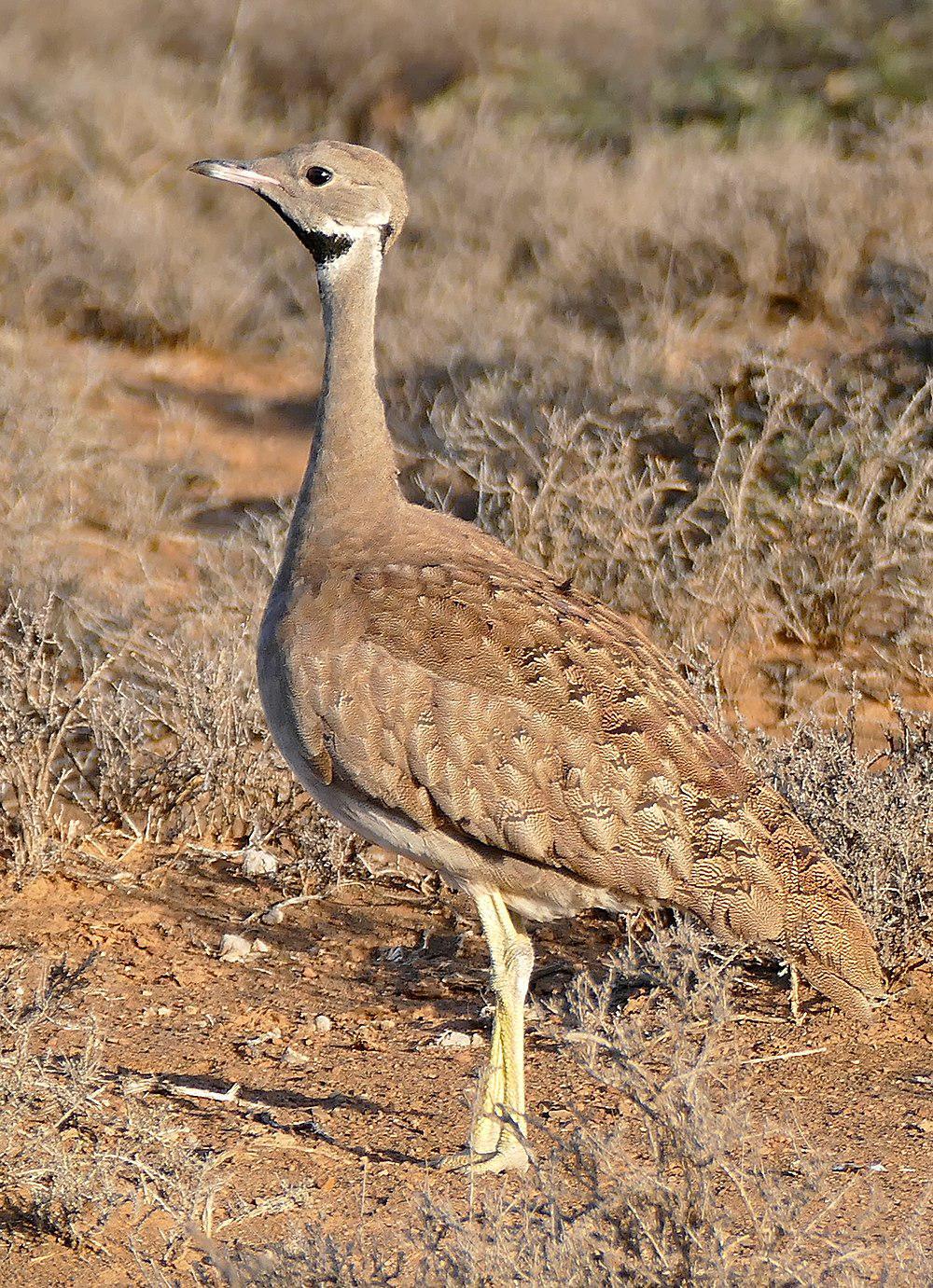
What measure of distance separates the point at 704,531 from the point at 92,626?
2511 mm

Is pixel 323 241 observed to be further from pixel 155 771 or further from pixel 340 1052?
pixel 340 1052

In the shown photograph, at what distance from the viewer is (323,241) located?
4211 mm

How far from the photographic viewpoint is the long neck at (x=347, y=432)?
4090mm

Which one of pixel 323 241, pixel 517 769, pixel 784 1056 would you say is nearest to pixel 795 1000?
pixel 784 1056

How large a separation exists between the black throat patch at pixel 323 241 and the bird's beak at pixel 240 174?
3cm

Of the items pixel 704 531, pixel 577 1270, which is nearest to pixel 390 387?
pixel 704 531

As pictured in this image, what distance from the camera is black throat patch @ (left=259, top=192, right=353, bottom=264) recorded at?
13.8 feet

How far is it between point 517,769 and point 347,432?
40.8 inches

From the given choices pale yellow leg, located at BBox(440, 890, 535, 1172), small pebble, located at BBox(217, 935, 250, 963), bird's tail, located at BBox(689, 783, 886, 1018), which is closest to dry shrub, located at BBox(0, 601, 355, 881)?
small pebble, located at BBox(217, 935, 250, 963)

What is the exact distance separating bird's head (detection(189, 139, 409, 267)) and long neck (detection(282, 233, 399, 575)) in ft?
0.19

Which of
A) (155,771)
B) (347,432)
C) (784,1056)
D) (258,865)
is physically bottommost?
(258,865)

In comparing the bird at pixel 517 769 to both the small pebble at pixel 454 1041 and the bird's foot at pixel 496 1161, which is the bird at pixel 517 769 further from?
the small pebble at pixel 454 1041

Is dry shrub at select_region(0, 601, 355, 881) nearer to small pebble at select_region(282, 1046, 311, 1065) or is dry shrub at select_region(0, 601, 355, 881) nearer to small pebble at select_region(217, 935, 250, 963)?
small pebble at select_region(217, 935, 250, 963)

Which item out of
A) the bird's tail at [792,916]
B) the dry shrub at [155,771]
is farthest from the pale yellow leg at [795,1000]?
the dry shrub at [155,771]
